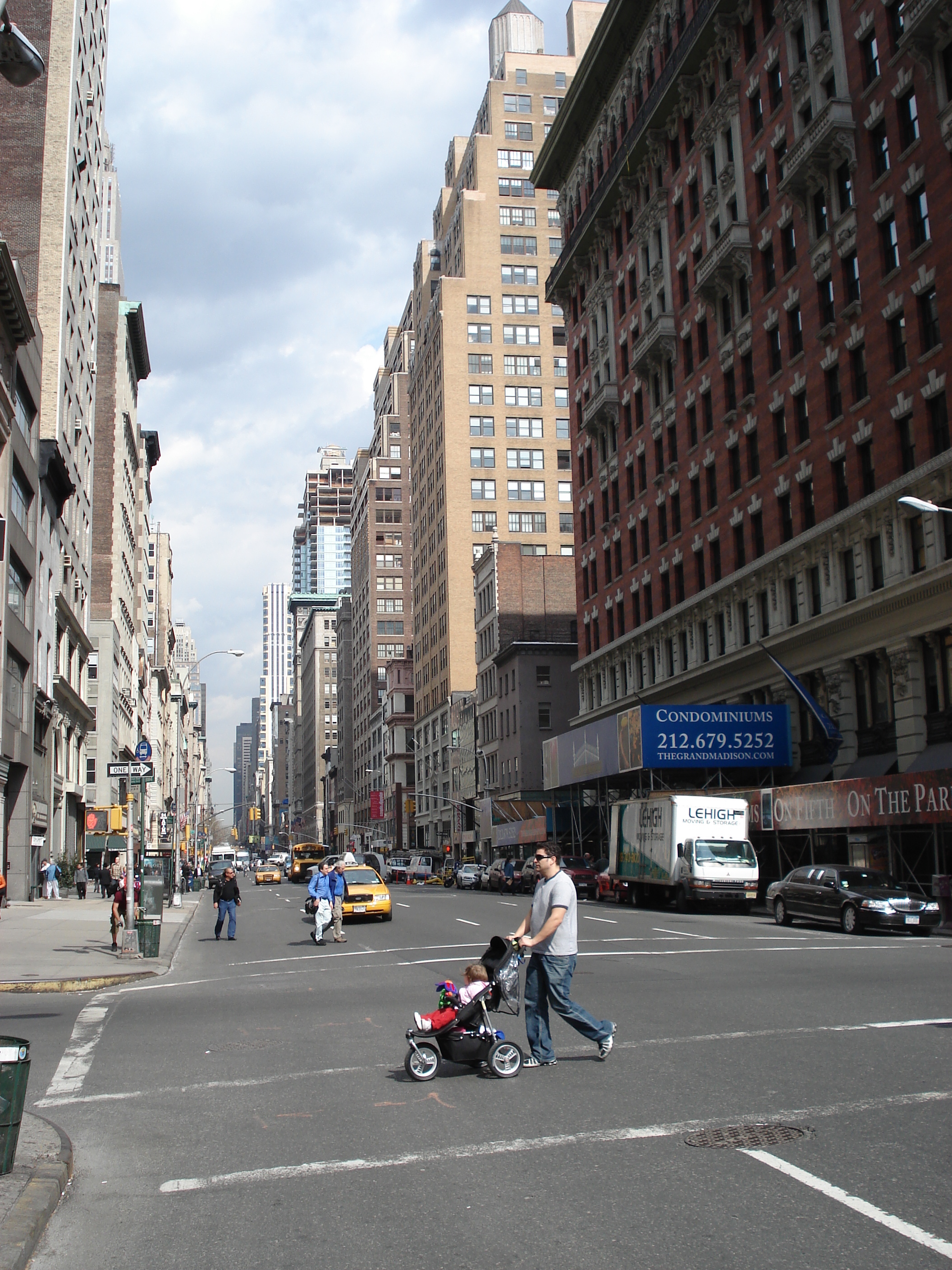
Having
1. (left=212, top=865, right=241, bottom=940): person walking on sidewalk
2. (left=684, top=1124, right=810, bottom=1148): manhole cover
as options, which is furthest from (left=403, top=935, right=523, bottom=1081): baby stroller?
(left=212, top=865, right=241, bottom=940): person walking on sidewalk

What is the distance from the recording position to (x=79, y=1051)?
1244cm

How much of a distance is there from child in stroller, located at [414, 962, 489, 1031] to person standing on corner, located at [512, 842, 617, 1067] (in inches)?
16.8

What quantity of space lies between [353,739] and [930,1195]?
173619mm

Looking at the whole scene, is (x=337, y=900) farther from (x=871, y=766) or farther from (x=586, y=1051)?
(x=871, y=766)

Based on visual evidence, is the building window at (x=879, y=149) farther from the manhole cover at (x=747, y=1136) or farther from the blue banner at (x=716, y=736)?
the manhole cover at (x=747, y=1136)

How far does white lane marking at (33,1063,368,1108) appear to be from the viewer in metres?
9.88

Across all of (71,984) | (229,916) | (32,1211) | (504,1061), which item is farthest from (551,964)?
(229,916)

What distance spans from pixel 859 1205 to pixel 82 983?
15250 mm

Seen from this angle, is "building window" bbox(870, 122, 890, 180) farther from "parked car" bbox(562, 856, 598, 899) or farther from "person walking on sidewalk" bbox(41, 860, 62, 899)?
"person walking on sidewalk" bbox(41, 860, 62, 899)

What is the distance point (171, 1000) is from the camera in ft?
55.1

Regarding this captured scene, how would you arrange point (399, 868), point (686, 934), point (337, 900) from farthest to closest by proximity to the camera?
point (399, 868) → point (337, 900) → point (686, 934)

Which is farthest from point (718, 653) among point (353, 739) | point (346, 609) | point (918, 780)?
point (346, 609)

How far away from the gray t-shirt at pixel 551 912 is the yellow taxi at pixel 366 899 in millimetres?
22672

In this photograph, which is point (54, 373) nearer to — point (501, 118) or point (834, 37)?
point (834, 37)
